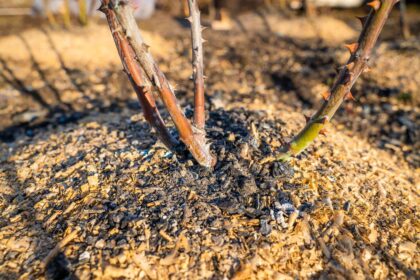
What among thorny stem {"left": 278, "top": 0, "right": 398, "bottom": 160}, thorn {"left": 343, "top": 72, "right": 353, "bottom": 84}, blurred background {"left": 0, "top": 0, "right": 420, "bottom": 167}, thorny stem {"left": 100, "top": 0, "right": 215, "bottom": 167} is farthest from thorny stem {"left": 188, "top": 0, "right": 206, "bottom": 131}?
blurred background {"left": 0, "top": 0, "right": 420, "bottom": 167}

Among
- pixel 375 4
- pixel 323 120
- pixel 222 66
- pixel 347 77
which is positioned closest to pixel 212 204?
pixel 323 120

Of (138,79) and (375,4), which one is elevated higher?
(375,4)

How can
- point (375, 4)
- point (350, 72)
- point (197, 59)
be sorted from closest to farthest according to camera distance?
point (375, 4) → point (350, 72) → point (197, 59)

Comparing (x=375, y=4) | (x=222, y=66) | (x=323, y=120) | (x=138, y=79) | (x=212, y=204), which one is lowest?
(x=222, y=66)

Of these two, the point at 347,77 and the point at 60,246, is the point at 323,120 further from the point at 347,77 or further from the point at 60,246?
the point at 60,246

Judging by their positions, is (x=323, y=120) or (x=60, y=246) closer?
(x=60, y=246)

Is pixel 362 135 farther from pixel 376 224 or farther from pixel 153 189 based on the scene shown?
pixel 153 189

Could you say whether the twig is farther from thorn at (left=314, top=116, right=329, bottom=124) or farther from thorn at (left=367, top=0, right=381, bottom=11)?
thorn at (left=367, top=0, right=381, bottom=11)

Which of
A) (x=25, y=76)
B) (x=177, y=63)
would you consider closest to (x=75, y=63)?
(x=25, y=76)
